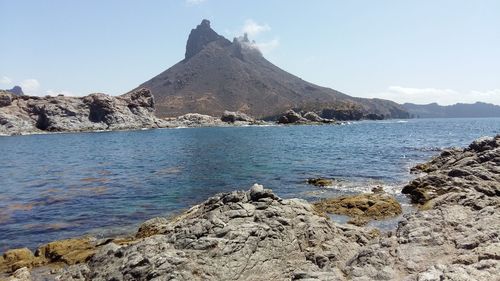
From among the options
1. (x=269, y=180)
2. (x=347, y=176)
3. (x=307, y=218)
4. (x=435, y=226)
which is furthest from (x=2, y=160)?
(x=435, y=226)

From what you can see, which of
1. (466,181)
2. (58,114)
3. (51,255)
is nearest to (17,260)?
(51,255)

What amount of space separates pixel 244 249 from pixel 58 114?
190008mm

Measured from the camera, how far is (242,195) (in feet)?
63.9

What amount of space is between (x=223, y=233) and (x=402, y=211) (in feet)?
57.0

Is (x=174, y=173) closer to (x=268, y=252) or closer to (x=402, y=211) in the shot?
(x=402, y=211)

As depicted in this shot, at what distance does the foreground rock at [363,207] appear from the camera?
2695cm

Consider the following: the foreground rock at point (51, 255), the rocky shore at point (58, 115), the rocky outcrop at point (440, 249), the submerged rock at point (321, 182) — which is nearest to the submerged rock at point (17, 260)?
the foreground rock at point (51, 255)

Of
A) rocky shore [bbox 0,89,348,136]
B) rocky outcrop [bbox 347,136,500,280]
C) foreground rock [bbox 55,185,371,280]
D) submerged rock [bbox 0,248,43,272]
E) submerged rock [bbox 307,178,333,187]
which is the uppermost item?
rocky shore [bbox 0,89,348,136]

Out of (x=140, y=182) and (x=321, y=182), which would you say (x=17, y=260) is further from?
Answer: (x=321, y=182)

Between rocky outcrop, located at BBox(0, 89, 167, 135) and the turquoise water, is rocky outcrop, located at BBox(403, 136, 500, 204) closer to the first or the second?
the turquoise water

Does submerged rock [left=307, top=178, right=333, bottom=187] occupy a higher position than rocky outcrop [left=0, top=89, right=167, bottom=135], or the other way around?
rocky outcrop [left=0, top=89, right=167, bottom=135]

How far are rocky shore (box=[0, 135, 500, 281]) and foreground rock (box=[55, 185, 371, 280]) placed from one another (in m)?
0.04

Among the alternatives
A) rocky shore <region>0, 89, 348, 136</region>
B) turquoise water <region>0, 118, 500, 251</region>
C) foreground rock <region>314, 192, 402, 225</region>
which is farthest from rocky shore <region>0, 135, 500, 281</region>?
rocky shore <region>0, 89, 348, 136</region>

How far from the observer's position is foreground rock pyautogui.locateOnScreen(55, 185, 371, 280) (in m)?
14.0
